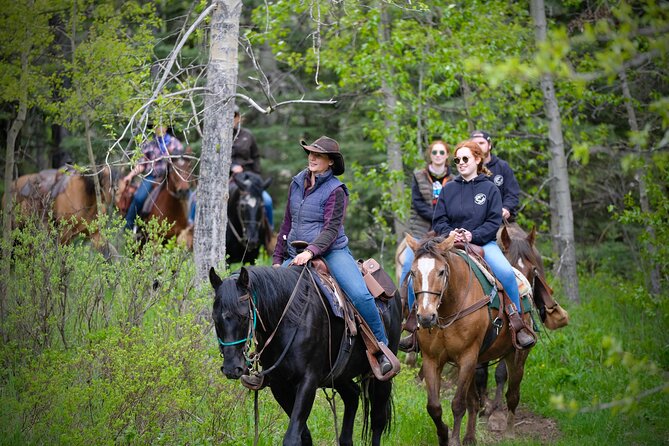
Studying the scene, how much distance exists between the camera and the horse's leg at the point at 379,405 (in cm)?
803

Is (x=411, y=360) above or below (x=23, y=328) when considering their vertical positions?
below

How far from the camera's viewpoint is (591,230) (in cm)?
1961

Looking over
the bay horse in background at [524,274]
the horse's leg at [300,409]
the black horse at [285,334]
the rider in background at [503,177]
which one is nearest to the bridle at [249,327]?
the black horse at [285,334]

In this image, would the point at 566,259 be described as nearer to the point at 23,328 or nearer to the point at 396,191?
the point at 396,191

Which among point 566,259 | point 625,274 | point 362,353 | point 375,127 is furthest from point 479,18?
point 362,353

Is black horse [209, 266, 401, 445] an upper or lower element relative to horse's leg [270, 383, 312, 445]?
upper

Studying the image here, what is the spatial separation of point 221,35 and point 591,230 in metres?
13.6

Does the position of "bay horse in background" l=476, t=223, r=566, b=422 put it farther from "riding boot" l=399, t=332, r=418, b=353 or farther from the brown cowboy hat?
the brown cowboy hat

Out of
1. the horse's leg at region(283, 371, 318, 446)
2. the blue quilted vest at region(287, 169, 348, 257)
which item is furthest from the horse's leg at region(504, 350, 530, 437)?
the horse's leg at region(283, 371, 318, 446)

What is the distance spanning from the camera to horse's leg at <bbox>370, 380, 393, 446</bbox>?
316 inches

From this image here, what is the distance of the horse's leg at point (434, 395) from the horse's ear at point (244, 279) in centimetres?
280

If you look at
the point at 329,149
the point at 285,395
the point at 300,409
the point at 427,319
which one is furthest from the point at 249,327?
the point at 427,319

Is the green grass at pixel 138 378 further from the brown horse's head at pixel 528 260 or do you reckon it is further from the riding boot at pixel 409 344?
the brown horse's head at pixel 528 260

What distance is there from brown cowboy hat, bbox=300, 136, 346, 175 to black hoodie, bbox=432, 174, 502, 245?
6.82 feet
